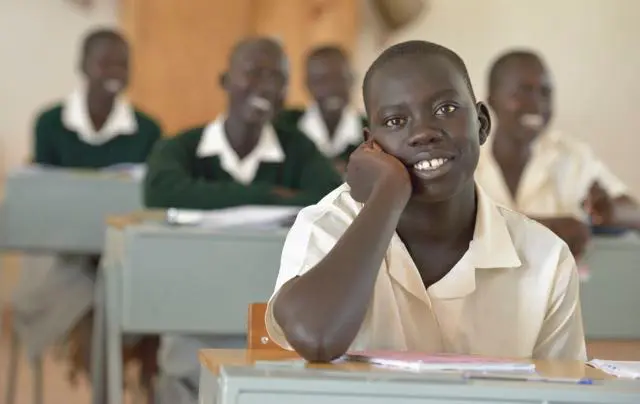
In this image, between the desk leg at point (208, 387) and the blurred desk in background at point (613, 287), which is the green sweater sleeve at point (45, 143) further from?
the desk leg at point (208, 387)

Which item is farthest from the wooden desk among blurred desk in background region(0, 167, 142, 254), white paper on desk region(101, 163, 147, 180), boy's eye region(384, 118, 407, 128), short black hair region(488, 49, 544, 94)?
white paper on desk region(101, 163, 147, 180)

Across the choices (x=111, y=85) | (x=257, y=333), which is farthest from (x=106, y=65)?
(x=257, y=333)

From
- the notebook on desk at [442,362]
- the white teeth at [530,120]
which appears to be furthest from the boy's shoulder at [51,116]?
the notebook on desk at [442,362]

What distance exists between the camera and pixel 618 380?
1073 millimetres

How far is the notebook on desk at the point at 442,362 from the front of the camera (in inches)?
41.5

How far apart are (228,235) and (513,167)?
2.95 ft

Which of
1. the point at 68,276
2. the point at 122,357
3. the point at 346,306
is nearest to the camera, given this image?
the point at 346,306

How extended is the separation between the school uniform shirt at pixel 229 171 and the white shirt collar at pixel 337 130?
3.08 feet

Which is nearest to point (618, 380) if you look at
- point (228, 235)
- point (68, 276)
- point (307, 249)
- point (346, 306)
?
point (346, 306)

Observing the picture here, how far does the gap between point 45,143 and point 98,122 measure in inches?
9.1

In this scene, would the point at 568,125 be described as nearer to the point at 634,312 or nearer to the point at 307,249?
the point at 634,312

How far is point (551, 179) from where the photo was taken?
10.2 feet

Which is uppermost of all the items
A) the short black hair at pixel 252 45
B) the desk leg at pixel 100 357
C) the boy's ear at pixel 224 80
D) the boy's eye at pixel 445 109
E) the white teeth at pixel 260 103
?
the short black hair at pixel 252 45

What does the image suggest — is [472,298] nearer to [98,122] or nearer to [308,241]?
[308,241]
